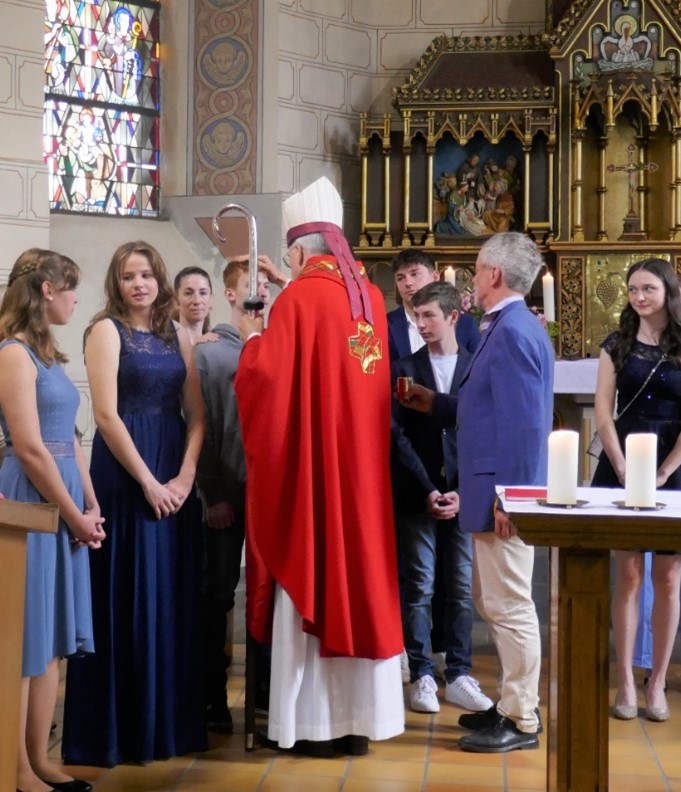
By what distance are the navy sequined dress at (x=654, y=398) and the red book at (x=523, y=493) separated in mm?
1474

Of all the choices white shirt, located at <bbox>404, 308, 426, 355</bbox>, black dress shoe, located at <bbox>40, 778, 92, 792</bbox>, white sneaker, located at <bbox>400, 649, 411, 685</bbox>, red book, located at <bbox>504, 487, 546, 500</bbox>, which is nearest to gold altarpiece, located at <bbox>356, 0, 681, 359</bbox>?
white shirt, located at <bbox>404, 308, 426, 355</bbox>

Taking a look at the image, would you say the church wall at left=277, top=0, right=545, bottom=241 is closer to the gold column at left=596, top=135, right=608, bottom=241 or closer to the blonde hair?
the gold column at left=596, top=135, right=608, bottom=241

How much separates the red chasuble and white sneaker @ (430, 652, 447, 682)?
104 centimetres

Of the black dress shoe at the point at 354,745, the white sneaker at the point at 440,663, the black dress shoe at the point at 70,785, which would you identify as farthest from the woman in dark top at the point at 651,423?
the black dress shoe at the point at 70,785

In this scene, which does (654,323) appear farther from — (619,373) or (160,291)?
(160,291)

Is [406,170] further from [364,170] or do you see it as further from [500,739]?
[500,739]

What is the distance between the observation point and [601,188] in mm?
8727

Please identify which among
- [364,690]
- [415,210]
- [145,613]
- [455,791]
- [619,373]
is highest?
[415,210]

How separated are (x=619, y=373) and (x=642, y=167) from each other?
446 cm

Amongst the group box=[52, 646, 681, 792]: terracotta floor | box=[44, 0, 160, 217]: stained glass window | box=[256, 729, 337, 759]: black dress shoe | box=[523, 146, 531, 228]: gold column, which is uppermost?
box=[44, 0, 160, 217]: stained glass window

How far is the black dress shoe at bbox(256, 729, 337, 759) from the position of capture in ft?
13.1

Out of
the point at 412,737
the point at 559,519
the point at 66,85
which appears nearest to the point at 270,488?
the point at 412,737

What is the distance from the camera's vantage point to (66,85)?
347 inches

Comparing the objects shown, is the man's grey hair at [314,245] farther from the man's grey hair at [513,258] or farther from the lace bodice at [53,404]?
the lace bodice at [53,404]
